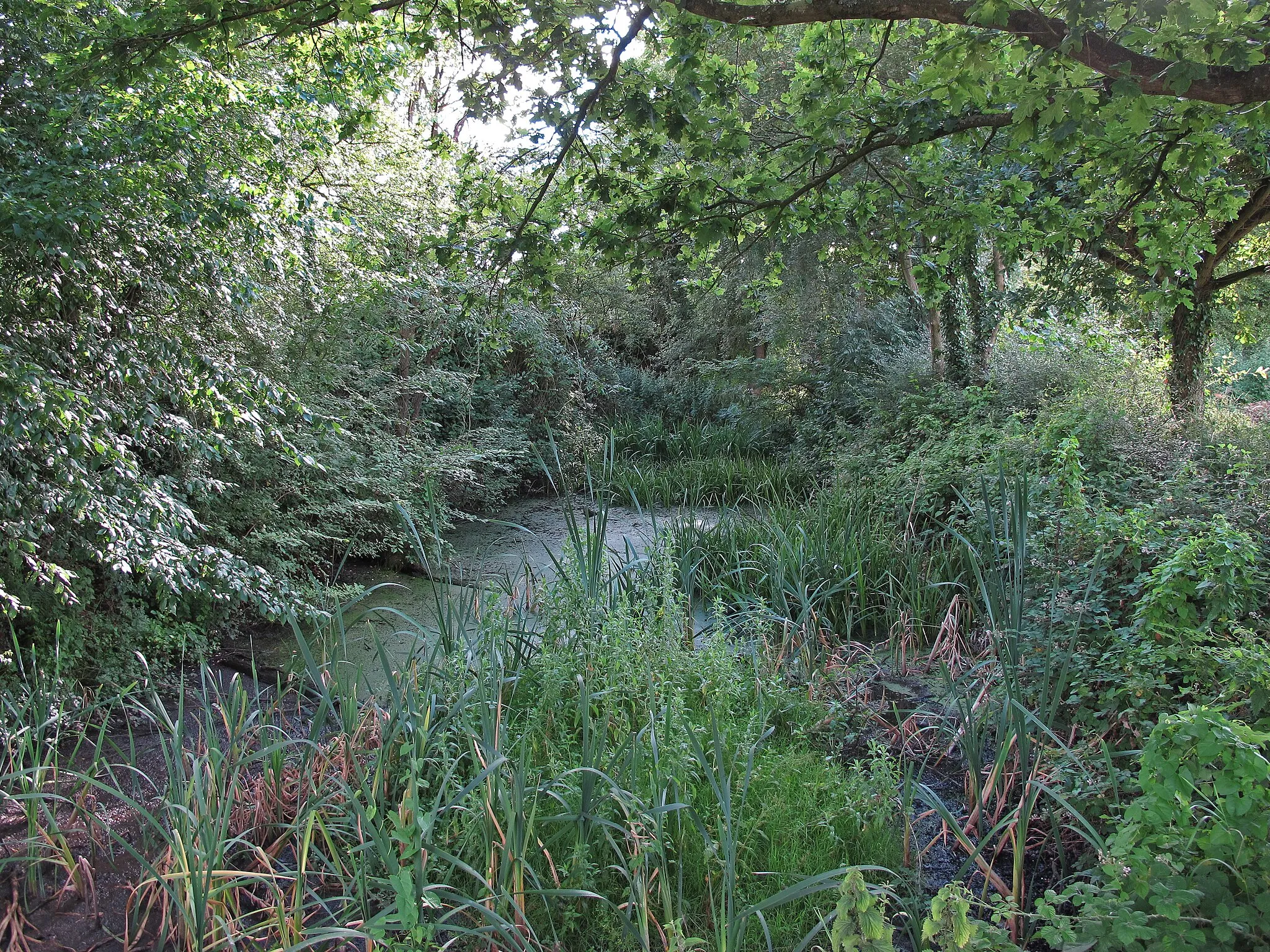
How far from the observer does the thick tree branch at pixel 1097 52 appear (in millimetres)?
1853

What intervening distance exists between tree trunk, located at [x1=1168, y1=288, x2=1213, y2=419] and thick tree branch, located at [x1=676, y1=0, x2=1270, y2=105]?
5.59 m

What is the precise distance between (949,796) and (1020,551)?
0.92 m

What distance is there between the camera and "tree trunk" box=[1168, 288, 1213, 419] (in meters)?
6.76

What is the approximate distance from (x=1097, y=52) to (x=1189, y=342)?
6123mm

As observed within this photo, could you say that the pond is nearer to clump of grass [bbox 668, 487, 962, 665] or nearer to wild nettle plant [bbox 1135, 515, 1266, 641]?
clump of grass [bbox 668, 487, 962, 665]

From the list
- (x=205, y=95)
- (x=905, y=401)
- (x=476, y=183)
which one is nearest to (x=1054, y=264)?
(x=905, y=401)

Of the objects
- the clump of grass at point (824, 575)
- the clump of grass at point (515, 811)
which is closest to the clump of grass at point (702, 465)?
the clump of grass at point (824, 575)

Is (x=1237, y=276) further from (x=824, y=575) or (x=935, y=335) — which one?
(x=824, y=575)

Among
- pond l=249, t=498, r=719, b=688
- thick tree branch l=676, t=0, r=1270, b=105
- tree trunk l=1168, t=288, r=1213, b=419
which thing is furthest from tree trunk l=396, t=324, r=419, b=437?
tree trunk l=1168, t=288, r=1213, b=419

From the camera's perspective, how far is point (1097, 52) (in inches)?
77.9

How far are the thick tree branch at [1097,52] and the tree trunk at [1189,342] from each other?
5589mm

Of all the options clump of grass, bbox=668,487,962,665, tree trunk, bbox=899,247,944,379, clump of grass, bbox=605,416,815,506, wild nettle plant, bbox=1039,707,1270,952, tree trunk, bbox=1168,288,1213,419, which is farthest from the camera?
tree trunk, bbox=899,247,944,379

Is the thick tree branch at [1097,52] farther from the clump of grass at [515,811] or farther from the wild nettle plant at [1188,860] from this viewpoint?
the clump of grass at [515,811]

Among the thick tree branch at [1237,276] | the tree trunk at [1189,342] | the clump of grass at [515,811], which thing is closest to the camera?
the clump of grass at [515,811]
